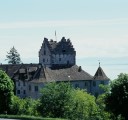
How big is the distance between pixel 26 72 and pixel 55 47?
23.0 meters

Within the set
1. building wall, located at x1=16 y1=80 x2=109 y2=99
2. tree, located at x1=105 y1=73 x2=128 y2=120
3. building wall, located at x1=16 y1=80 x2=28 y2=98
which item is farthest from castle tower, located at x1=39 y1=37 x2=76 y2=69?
tree, located at x1=105 y1=73 x2=128 y2=120

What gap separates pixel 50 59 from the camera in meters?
123

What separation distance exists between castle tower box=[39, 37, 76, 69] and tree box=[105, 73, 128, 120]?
75948 mm

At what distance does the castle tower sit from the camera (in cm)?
12256

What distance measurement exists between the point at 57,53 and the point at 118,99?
7786cm

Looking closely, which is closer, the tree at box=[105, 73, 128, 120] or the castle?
the tree at box=[105, 73, 128, 120]

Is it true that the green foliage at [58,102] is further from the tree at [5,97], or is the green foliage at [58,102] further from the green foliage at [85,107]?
the tree at [5,97]

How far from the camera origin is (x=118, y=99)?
1794 inches

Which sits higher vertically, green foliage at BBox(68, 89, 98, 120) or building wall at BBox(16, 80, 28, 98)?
building wall at BBox(16, 80, 28, 98)

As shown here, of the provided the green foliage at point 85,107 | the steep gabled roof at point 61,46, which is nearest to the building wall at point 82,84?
the steep gabled roof at point 61,46

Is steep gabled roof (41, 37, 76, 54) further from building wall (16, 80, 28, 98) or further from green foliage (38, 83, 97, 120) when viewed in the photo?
green foliage (38, 83, 97, 120)

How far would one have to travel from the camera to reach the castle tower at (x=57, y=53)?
4825 inches

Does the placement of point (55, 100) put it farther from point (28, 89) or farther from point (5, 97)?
point (28, 89)

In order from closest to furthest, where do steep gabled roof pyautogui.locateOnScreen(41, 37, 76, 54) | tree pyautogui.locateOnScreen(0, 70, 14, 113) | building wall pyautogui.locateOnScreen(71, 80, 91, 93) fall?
1. tree pyautogui.locateOnScreen(0, 70, 14, 113)
2. building wall pyautogui.locateOnScreen(71, 80, 91, 93)
3. steep gabled roof pyautogui.locateOnScreen(41, 37, 76, 54)
